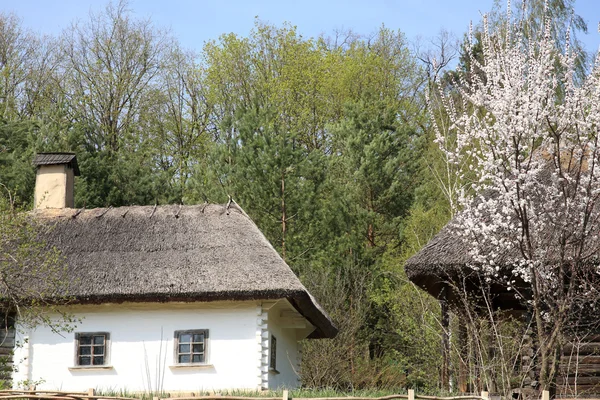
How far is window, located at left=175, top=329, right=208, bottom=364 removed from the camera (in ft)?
60.2

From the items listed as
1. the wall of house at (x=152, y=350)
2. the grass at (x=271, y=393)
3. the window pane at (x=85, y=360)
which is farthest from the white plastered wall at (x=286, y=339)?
the window pane at (x=85, y=360)

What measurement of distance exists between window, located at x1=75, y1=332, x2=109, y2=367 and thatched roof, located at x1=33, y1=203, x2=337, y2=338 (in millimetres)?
858

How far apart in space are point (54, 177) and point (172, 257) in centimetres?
447

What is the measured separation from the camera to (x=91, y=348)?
18594mm

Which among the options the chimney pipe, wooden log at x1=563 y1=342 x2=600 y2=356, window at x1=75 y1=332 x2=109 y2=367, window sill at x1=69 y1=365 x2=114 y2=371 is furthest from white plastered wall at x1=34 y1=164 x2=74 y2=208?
wooden log at x1=563 y1=342 x2=600 y2=356

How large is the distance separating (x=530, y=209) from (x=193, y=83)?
24824 millimetres

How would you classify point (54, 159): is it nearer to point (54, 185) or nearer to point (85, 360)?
point (54, 185)

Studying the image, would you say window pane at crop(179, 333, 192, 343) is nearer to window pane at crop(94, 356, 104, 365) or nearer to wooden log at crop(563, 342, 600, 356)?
window pane at crop(94, 356, 104, 365)

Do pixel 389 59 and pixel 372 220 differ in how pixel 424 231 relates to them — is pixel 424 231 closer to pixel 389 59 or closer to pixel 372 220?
pixel 372 220

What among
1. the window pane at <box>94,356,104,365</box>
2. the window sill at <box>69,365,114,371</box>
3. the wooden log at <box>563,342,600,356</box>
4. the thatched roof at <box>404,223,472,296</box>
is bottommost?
the window sill at <box>69,365,114,371</box>

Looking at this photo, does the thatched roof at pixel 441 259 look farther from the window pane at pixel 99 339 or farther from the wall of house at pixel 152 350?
the window pane at pixel 99 339

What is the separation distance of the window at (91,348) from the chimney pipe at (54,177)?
4.19 metres

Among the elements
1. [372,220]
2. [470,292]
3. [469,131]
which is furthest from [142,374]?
[372,220]

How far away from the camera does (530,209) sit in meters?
13.1
